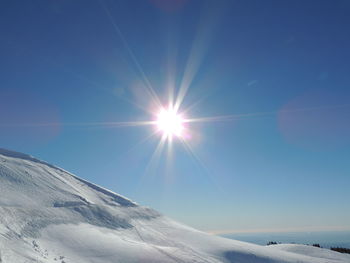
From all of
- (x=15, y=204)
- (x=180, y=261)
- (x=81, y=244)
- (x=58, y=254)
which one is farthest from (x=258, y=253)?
(x=15, y=204)

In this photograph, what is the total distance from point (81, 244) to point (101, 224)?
327 centimetres

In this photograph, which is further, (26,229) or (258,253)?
(258,253)

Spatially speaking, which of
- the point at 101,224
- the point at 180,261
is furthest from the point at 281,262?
the point at 101,224

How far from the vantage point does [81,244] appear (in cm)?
1123

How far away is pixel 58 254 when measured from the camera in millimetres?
9984

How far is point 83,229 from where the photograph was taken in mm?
12844

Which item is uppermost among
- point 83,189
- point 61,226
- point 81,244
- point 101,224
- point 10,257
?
point 83,189

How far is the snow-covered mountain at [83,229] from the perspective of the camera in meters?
10.3

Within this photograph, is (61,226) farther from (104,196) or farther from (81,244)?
(104,196)

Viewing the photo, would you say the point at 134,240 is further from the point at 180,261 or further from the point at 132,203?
the point at 132,203

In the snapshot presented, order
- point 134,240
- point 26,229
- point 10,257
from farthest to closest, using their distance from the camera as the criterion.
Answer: point 134,240, point 26,229, point 10,257

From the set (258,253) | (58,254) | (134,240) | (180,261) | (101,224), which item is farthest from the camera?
(258,253)

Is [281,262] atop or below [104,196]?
below

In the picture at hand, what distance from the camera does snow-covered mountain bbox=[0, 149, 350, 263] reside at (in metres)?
10.3
